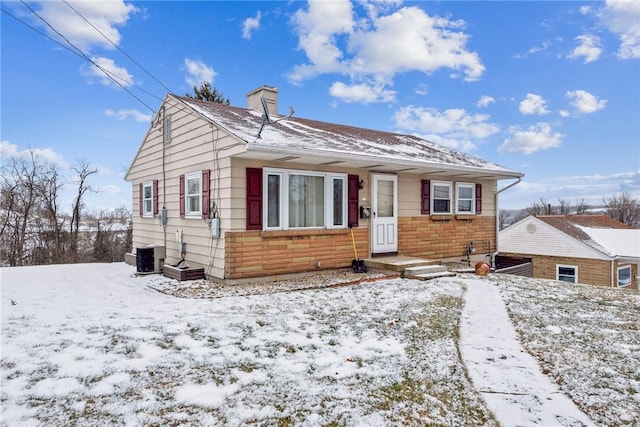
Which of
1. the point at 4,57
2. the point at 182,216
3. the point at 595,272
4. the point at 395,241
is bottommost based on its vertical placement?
the point at 595,272

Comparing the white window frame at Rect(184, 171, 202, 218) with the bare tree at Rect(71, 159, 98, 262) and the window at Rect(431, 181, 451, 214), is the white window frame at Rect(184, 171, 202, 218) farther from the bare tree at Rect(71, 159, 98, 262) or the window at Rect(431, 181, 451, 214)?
the bare tree at Rect(71, 159, 98, 262)

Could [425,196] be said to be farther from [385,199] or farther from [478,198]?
[478,198]

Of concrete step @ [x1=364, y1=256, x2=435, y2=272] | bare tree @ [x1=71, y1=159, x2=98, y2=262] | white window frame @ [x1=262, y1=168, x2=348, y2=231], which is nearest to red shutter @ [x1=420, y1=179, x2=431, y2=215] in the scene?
concrete step @ [x1=364, y1=256, x2=435, y2=272]

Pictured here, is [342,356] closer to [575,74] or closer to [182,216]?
[182,216]

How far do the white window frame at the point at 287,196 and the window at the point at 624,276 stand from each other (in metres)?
17.9

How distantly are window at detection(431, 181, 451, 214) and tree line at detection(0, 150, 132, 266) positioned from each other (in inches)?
595

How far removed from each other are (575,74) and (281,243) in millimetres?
11256

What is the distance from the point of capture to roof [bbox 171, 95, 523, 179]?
694 cm

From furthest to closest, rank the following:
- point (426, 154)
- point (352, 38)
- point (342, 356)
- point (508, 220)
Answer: point (508, 220)
point (352, 38)
point (426, 154)
point (342, 356)

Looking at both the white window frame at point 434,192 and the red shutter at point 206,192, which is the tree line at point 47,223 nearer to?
the red shutter at point 206,192

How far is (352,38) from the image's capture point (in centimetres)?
1262

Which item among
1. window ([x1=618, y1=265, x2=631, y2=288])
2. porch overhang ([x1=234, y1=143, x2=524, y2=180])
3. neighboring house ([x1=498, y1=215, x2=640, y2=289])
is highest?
porch overhang ([x1=234, y1=143, x2=524, y2=180])

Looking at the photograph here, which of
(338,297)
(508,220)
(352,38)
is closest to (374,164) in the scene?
(338,297)

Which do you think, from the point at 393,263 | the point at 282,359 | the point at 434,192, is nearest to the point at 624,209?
the point at 434,192
